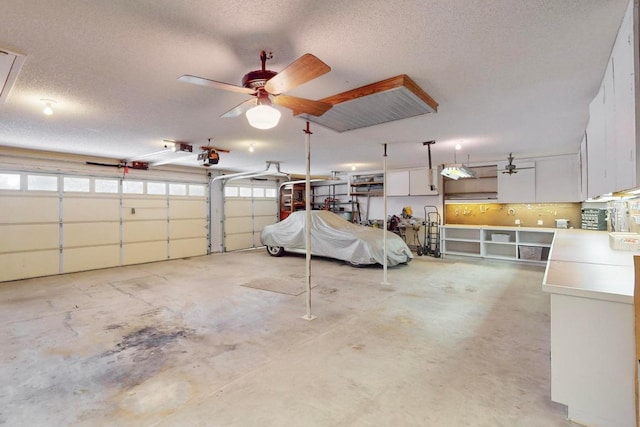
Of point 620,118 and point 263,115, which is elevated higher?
point 263,115

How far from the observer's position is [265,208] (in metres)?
10.6

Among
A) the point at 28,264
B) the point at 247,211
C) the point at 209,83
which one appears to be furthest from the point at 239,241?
the point at 209,83

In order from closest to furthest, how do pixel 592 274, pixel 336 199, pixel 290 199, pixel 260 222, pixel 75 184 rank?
pixel 592 274, pixel 75 184, pixel 260 222, pixel 290 199, pixel 336 199

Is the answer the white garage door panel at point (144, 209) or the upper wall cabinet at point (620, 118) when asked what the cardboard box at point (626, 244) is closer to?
the upper wall cabinet at point (620, 118)

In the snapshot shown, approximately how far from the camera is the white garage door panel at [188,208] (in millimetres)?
8227

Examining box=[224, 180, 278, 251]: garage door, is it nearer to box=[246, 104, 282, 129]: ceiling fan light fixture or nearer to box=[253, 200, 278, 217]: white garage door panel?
box=[253, 200, 278, 217]: white garage door panel

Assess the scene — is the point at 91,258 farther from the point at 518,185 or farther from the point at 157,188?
the point at 518,185

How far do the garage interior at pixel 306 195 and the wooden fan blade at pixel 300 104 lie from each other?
0.02m

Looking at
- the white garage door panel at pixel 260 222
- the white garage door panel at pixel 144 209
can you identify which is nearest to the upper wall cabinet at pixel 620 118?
the white garage door panel at pixel 144 209

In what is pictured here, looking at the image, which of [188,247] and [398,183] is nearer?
[188,247]

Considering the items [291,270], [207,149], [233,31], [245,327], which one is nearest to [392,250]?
[291,270]

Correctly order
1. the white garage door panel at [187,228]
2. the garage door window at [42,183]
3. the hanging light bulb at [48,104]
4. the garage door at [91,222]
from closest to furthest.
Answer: the hanging light bulb at [48,104], the garage door at [91,222], the garage door window at [42,183], the white garage door panel at [187,228]

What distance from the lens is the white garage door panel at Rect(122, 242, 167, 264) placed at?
733cm

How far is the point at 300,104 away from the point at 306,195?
1.23 metres
